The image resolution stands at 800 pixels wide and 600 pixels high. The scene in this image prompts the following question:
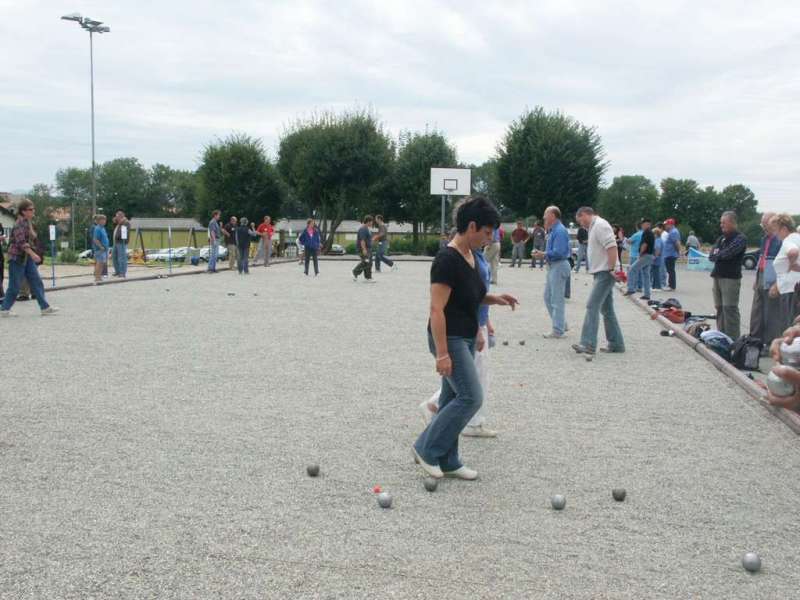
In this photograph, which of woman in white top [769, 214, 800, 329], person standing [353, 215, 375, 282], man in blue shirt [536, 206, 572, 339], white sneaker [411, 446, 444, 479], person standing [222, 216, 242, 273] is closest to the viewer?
white sneaker [411, 446, 444, 479]

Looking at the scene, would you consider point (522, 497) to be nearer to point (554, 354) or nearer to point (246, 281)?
point (554, 354)

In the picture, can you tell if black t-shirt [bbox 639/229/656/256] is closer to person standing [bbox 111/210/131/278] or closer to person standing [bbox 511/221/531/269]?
person standing [bbox 511/221/531/269]

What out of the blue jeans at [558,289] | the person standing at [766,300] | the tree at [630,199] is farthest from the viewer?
the tree at [630,199]

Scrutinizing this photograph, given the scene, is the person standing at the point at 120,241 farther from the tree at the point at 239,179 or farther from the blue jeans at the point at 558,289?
the tree at the point at 239,179

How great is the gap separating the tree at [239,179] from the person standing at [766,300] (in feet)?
158

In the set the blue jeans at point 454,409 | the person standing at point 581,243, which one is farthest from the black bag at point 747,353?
the person standing at point 581,243

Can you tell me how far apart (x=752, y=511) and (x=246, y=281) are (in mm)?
21324

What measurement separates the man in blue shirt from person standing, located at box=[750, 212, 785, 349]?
8.45 ft

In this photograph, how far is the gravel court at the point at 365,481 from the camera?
149 inches

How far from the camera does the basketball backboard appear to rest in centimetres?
4478

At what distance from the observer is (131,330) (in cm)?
1256

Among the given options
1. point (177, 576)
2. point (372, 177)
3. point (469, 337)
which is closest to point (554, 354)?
point (469, 337)

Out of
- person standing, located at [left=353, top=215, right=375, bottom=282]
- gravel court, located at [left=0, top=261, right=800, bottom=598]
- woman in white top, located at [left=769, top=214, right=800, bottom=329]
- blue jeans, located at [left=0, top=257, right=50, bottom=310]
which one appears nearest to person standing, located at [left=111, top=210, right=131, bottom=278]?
person standing, located at [left=353, top=215, right=375, bottom=282]

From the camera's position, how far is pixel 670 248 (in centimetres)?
2336
